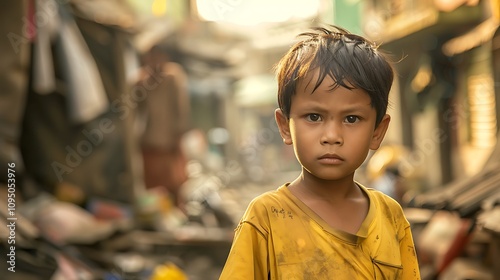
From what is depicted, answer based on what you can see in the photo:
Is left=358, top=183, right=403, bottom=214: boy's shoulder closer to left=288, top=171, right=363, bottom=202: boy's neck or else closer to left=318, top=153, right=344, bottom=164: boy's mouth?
left=288, top=171, right=363, bottom=202: boy's neck

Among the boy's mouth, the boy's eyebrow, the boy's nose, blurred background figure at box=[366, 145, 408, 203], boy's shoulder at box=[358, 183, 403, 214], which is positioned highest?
the boy's eyebrow

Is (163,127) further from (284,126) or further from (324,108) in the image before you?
(324,108)

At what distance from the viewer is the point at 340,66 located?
2748 millimetres

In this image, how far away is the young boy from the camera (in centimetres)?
274

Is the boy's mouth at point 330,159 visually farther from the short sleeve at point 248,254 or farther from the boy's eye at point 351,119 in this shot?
the short sleeve at point 248,254

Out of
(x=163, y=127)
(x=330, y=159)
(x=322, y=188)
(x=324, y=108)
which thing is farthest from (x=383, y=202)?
(x=163, y=127)

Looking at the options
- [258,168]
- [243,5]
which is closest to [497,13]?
[243,5]

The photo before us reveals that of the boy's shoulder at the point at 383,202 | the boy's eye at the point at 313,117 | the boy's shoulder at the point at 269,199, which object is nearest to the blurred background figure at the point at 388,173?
→ the boy's shoulder at the point at 383,202

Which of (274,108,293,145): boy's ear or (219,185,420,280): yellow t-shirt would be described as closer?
(219,185,420,280): yellow t-shirt

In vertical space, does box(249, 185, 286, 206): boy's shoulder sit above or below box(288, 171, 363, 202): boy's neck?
below

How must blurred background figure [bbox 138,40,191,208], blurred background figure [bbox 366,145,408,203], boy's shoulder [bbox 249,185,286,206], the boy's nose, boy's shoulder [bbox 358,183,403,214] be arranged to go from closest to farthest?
1. the boy's nose
2. boy's shoulder [bbox 249,185,286,206]
3. boy's shoulder [bbox 358,183,403,214]
4. blurred background figure [bbox 366,145,408,203]
5. blurred background figure [bbox 138,40,191,208]

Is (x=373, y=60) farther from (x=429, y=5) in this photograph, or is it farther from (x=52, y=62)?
(x=429, y=5)

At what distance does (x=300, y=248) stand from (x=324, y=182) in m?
0.26

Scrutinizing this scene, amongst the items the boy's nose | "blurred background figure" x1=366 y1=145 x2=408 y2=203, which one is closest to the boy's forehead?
the boy's nose
